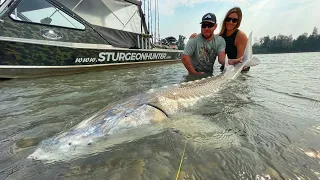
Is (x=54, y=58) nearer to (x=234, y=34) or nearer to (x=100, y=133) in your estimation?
(x=234, y=34)

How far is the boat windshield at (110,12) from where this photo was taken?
20.9 feet

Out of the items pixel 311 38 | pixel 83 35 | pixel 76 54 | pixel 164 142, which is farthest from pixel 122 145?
pixel 311 38

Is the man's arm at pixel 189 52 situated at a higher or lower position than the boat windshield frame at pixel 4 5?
lower

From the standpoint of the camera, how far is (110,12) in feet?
24.0

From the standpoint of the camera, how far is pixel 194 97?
243 cm

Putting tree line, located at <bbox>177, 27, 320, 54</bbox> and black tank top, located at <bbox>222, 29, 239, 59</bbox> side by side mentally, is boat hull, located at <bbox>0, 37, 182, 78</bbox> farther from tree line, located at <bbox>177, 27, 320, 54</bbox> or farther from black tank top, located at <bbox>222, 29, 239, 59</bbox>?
tree line, located at <bbox>177, 27, 320, 54</bbox>

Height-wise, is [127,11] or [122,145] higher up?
[127,11]

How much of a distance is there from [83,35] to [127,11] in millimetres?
2471

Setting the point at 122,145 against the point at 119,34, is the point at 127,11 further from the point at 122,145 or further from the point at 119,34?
the point at 122,145

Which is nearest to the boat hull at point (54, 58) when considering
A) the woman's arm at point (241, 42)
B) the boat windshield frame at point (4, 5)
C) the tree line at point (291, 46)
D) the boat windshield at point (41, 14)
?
the boat windshield at point (41, 14)

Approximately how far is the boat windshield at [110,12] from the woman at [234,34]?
382 cm

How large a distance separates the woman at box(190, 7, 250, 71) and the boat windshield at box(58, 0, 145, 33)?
3.82m

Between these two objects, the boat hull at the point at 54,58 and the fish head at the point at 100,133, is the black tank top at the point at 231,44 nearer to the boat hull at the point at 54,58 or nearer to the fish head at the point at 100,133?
the boat hull at the point at 54,58

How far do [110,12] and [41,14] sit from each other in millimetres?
2372
